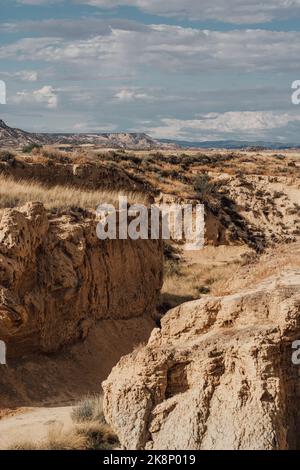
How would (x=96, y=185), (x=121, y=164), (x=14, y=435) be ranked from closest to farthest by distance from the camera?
(x=14, y=435)
(x=96, y=185)
(x=121, y=164)

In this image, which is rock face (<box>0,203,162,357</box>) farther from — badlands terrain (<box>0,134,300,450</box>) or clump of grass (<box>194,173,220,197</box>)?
clump of grass (<box>194,173,220,197</box>)

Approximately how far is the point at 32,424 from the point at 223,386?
3.47 meters

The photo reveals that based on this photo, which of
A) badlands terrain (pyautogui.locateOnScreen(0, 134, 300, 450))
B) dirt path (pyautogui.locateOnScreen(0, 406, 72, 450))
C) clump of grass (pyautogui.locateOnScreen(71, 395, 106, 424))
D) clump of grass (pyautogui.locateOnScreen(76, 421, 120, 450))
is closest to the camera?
badlands terrain (pyautogui.locateOnScreen(0, 134, 300, 450))

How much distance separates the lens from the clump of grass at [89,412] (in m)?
9.05

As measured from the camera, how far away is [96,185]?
33875mm

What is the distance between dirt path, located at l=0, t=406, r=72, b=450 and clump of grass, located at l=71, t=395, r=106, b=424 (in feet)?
0.41

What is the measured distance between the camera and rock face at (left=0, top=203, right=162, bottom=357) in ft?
41.0

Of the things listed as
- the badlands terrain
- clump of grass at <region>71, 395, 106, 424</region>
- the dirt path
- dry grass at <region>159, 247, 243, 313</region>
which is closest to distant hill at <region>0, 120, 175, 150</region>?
dry grass at <region>159, 247, 243, 313</region>

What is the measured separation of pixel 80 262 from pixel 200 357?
7272 millimetres

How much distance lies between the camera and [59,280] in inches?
535

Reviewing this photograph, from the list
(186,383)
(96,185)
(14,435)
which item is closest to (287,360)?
(186,383)

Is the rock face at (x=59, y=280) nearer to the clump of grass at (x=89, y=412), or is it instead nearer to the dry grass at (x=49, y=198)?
the dry grass at (x=49, y=198)

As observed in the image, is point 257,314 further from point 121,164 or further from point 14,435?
point 121,164

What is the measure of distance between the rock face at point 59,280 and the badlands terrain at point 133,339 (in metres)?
0.03
